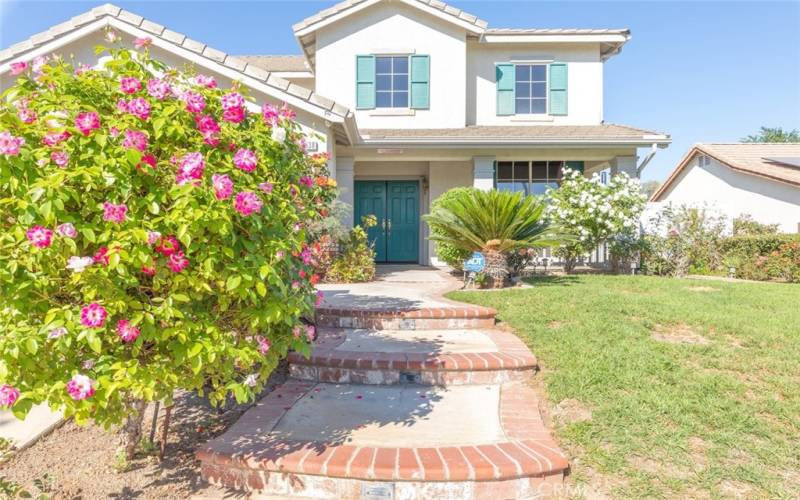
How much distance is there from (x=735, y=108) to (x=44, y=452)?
1082 inches

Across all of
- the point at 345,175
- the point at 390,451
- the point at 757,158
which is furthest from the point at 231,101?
the point at 757,158

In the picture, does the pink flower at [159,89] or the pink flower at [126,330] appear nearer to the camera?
the pink flower at [126,330]

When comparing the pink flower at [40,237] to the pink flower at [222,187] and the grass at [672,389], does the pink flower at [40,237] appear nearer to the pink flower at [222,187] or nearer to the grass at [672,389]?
the pink flower at [222,187]

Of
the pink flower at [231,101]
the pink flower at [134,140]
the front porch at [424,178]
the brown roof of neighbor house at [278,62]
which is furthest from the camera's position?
the brown roof of neighbor house at [278,62]

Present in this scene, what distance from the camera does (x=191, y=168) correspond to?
2158 mm

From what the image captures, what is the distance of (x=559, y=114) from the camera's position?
12.8m

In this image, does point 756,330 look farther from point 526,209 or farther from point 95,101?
point 95,101

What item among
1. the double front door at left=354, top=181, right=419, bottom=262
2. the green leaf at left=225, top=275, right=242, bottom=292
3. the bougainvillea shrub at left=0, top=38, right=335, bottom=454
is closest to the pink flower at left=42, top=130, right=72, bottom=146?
the bougainvillea shrub at left=0, top=38, right=335, bottom=454

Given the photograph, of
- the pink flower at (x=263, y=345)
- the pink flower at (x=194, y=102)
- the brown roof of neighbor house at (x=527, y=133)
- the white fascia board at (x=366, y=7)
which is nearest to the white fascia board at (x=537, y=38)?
the white fascia board at (x=366, y=7)

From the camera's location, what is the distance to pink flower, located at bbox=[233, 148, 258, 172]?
2.33 meters

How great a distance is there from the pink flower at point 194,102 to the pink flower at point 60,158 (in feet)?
2.00

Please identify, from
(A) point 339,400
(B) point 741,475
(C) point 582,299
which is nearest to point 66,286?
(A) point 339,400

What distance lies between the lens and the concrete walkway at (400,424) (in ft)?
8.73

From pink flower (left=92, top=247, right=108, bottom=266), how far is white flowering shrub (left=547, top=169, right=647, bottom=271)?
9070mm
